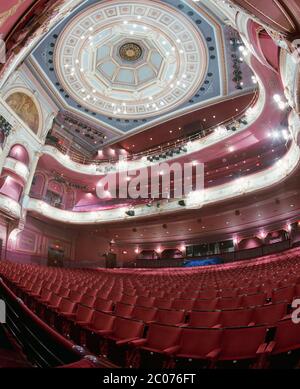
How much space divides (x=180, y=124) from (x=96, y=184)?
4.41m

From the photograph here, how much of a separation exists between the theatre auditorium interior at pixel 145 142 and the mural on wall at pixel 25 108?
5 centimetres

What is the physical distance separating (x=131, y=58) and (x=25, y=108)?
4163 millimetres

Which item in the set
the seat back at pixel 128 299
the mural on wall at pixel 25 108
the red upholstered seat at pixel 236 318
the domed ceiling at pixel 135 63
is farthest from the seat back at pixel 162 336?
the mural on wall at pixel 25 108

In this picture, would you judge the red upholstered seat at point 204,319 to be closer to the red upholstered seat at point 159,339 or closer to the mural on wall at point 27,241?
the red upholstered seat at point 159,339

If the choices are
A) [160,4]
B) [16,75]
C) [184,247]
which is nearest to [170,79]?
[160,4]

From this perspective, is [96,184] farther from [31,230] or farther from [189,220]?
[189,220]

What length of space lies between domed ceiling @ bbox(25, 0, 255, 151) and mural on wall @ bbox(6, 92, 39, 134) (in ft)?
2.82

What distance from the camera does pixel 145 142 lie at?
1289 cm

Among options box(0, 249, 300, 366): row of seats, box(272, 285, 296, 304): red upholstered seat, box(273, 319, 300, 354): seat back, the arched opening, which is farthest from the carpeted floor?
the arched opening

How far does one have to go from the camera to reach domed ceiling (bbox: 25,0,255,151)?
27.9 feet

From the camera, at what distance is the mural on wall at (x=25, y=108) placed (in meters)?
9.16

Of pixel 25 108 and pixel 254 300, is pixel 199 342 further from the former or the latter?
pixel 25 108

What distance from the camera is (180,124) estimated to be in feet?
39.4

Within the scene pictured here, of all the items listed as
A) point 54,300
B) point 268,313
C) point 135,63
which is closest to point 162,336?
point 268,313
